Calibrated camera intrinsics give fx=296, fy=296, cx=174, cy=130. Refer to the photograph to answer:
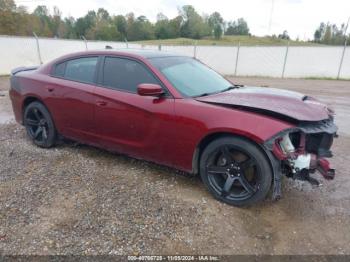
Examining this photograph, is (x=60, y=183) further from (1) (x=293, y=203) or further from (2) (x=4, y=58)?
(2) (x=4, y=58)

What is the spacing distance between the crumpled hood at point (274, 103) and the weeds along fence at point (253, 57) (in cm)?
1400

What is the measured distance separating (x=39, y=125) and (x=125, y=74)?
186 centimetres

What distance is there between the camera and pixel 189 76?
147 inches

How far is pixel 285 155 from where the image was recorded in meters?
2.75

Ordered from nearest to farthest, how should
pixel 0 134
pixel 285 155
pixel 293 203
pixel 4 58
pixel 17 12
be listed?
pixel 285 155 < pixel 293 203 < pixel 0 134 < pixel 4 58 < pixel 17 12

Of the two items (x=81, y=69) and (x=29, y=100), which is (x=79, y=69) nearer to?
(x=81, y=69)

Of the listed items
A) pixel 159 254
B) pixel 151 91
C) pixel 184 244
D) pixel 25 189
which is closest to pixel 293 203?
pixel 184 244

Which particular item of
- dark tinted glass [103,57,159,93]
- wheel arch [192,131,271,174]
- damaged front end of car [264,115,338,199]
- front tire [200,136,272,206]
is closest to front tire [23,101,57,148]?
dark tinted glass [103,57,159,93]

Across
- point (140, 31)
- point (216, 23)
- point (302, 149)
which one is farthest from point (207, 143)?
point (216, 23)

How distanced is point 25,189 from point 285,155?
283cm

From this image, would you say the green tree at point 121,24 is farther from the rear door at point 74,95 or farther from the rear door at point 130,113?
the rear door at point 130,113

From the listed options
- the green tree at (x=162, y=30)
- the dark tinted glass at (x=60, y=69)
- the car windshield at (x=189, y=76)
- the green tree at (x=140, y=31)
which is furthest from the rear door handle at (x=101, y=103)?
the green tree at (x=162, y=30)

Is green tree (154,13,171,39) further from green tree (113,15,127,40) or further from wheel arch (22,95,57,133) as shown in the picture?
wheel arch (22,95,57,133)

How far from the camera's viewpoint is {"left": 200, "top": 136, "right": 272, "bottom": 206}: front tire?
2.87 m
